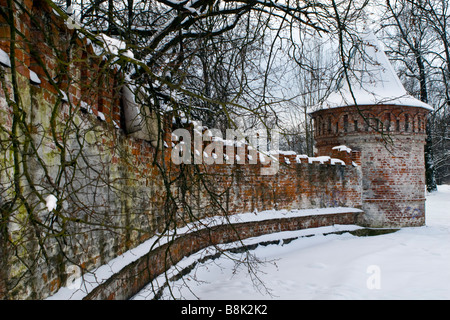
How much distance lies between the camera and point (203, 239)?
4477 mm

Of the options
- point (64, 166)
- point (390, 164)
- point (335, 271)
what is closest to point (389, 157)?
point (390, 164)

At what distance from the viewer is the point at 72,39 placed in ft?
9.98

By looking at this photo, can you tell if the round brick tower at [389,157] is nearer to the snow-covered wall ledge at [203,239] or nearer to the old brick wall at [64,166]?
the snow-covered wall ledge at [203,239]

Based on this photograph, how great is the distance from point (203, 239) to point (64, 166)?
237cm

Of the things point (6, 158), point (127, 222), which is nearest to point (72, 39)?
point (6, 158)

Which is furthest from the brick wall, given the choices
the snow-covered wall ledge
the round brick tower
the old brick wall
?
the old brick wall

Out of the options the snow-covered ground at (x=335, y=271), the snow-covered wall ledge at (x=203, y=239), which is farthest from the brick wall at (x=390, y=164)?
the snow-covered ground at (x=335, y=271)

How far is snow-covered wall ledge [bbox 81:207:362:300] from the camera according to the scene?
409 centimetres

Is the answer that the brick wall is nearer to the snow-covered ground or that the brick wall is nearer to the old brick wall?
the snow-covered ground

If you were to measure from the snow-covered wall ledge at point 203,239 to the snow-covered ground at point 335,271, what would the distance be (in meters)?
0.21

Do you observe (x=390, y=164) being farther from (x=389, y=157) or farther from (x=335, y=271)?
(x=335, y=271)

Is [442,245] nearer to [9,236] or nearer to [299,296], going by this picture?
[299,296]

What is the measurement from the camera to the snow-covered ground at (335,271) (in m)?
6.46

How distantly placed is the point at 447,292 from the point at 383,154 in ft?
24.0
